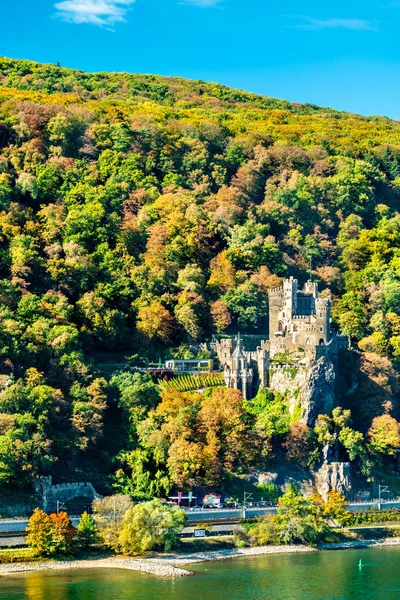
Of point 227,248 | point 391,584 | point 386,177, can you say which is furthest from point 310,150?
point 391,584

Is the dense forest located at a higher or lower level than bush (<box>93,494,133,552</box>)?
higher

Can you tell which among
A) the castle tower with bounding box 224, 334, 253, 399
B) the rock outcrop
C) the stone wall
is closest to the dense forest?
the stone wall

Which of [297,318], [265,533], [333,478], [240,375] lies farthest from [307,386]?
[265,533]

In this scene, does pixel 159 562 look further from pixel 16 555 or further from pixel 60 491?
Answer: pixel 60 491

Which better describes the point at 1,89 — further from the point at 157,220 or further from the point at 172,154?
the point at 157,220

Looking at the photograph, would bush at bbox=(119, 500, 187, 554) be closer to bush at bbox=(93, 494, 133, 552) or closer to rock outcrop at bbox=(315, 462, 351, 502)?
bush at bbox=(93, 494, 133, 552)

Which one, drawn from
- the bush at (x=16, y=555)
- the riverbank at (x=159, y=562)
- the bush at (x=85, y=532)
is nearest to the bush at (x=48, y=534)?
the bush at (x=16, y=555)

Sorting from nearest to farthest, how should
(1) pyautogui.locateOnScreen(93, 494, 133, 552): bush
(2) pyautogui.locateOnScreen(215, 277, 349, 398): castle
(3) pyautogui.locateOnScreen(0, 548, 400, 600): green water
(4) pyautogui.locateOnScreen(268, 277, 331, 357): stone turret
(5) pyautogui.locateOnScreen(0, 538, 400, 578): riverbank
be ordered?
(3) pyautogui.locateOnScreen(0, 548, 400, 600): green water → (5) pyautogui.locateOnScreen(0, 538, 400, 578): riverbank → (1) pyautogui.locateOnScreen(93, 494, 133, 552): bush → (2) pyautogui.locateOnScreen(215, 277, 349, 398): castle → (4) pyautogui.locateOnScreen(268, 277, 331, 357): stone turret
